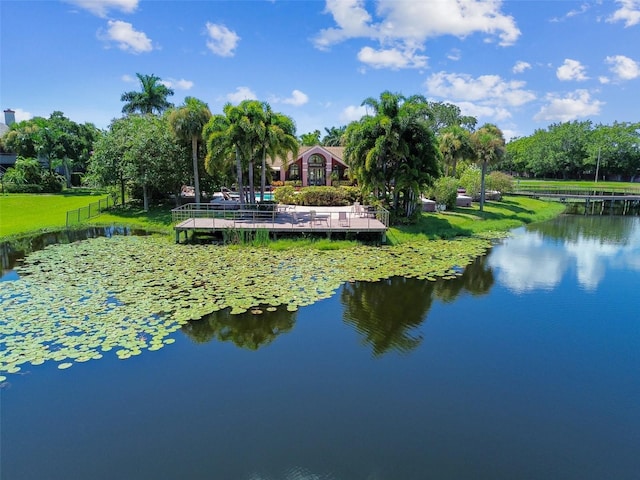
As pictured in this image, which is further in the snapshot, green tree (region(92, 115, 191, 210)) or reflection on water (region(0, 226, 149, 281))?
green tree (region(92, 115, 191, 210))

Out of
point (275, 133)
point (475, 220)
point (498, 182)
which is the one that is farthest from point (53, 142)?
point (498, 182)

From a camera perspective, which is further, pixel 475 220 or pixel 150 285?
pixel 475 220

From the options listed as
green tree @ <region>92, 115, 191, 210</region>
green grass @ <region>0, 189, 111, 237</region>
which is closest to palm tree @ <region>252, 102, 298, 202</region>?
green tree @ <region>92, 115, 191, 210</region>

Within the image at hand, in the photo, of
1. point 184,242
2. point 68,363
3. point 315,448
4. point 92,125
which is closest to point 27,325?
point 68,363

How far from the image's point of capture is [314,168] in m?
42.7

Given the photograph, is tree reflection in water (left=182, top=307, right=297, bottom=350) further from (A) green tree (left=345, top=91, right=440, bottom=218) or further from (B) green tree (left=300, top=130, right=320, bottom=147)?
(B) green tree (left=300, top=130, right=320, bottom=147)

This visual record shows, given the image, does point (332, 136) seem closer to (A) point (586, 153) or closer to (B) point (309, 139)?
(B) point (309, 139)

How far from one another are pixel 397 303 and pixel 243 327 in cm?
515

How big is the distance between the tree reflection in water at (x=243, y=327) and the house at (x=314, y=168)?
3054cm

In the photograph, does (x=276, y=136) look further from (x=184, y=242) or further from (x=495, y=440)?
(x=495, y=440)

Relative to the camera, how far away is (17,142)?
153 ft

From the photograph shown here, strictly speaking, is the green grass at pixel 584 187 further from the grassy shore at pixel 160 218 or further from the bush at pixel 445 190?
the bush at pixel 445 190

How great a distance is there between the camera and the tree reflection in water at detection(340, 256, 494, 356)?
1125cm

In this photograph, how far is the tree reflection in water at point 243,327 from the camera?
11.0m
